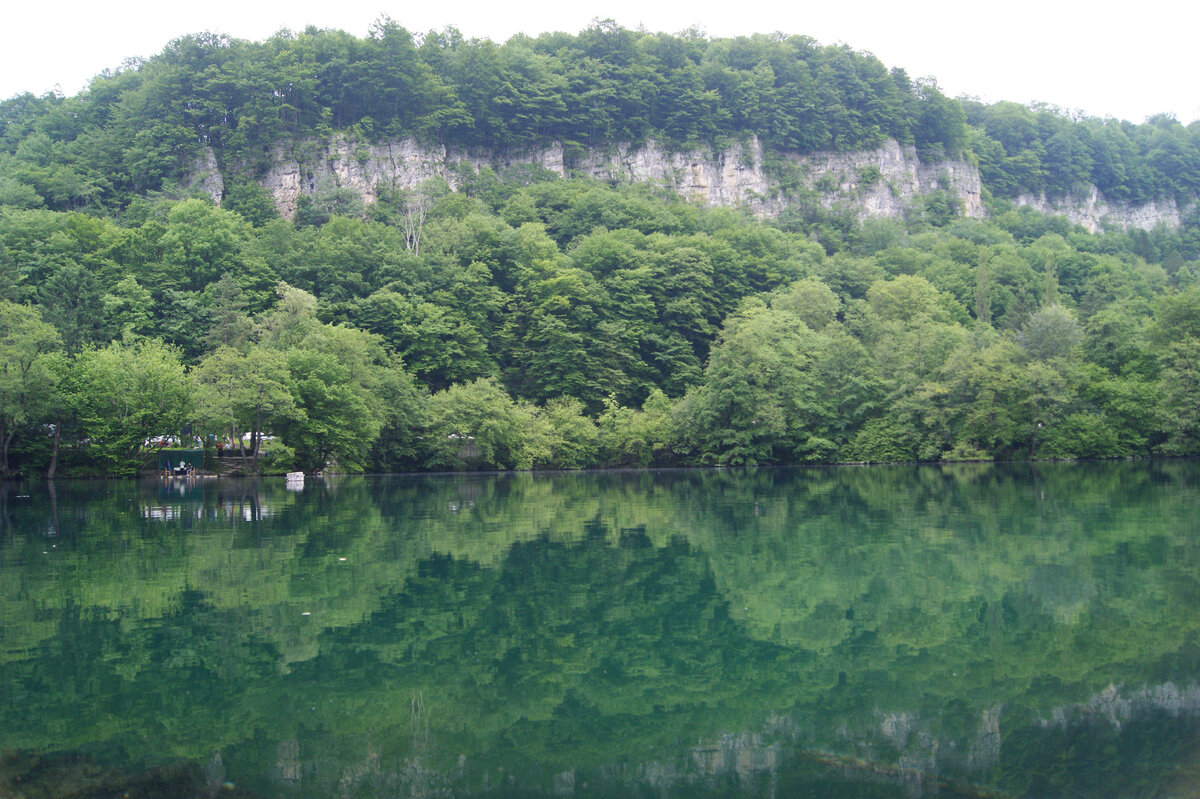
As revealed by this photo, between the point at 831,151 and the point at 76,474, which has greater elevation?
the point at 831,151

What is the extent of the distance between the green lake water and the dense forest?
110 feet

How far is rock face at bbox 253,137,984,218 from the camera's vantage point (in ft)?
311

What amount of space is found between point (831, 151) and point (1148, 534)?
94984 millimetres

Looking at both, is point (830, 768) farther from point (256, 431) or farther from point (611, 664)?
point (256, 431)

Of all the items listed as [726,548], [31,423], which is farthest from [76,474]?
[726,548]

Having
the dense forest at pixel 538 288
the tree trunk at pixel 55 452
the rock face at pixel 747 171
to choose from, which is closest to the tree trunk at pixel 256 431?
the dense forest at pixel 538 288

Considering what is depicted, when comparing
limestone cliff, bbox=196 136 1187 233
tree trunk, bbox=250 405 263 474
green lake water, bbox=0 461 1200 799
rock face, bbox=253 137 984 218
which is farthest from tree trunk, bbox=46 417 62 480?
rock face, bbox=253 137 984 218

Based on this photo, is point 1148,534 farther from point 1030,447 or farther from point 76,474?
point 76,474

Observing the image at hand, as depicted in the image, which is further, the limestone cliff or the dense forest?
the limestone cliff

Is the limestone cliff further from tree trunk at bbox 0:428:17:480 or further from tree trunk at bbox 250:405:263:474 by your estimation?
tree trunk at bbox 0:428:17:480

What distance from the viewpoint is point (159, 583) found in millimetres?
13234

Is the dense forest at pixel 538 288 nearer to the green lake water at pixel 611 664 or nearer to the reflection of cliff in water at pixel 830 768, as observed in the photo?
the green lake water at pixel 611 664

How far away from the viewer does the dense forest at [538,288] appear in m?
48.8

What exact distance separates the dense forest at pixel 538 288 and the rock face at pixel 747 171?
5.70 ft
